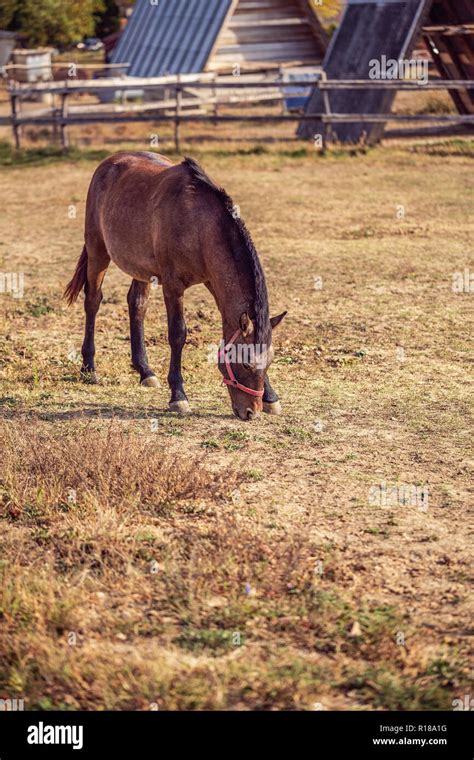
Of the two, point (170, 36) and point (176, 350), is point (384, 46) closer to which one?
point (170, 36)

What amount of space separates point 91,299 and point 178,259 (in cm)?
183

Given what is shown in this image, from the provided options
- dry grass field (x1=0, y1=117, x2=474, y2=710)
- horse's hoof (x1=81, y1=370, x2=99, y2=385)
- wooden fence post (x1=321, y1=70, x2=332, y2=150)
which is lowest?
dry grass field (x1=0, y1=117, x2=474, y2=710)

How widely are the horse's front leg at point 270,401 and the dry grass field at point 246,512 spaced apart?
0.31 ft

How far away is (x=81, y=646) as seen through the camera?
4969 millimetres

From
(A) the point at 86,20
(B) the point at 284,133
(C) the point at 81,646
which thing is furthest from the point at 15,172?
(A) the point at 86,20

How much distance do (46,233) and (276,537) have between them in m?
11.4

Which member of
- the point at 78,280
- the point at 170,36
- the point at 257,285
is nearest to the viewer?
the point at 257,285

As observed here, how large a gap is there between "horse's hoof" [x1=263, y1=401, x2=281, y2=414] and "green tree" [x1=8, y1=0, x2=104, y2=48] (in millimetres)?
42710

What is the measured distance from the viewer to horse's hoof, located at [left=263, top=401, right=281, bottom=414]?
328 inches

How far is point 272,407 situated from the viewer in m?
8.34

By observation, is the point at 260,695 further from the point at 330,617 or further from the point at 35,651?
the point at 35,651

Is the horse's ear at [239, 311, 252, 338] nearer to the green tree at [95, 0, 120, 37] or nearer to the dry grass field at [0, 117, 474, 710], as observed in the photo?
the dry grass field at [0, 117, 474, 710]

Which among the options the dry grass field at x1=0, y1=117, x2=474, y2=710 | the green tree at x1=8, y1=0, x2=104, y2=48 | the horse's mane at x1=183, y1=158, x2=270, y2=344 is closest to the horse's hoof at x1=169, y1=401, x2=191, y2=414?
the dry grass field at x1=0, y1=117, x2=474, y2=710

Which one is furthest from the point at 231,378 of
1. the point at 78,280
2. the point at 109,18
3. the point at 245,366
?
the point at 109,18
